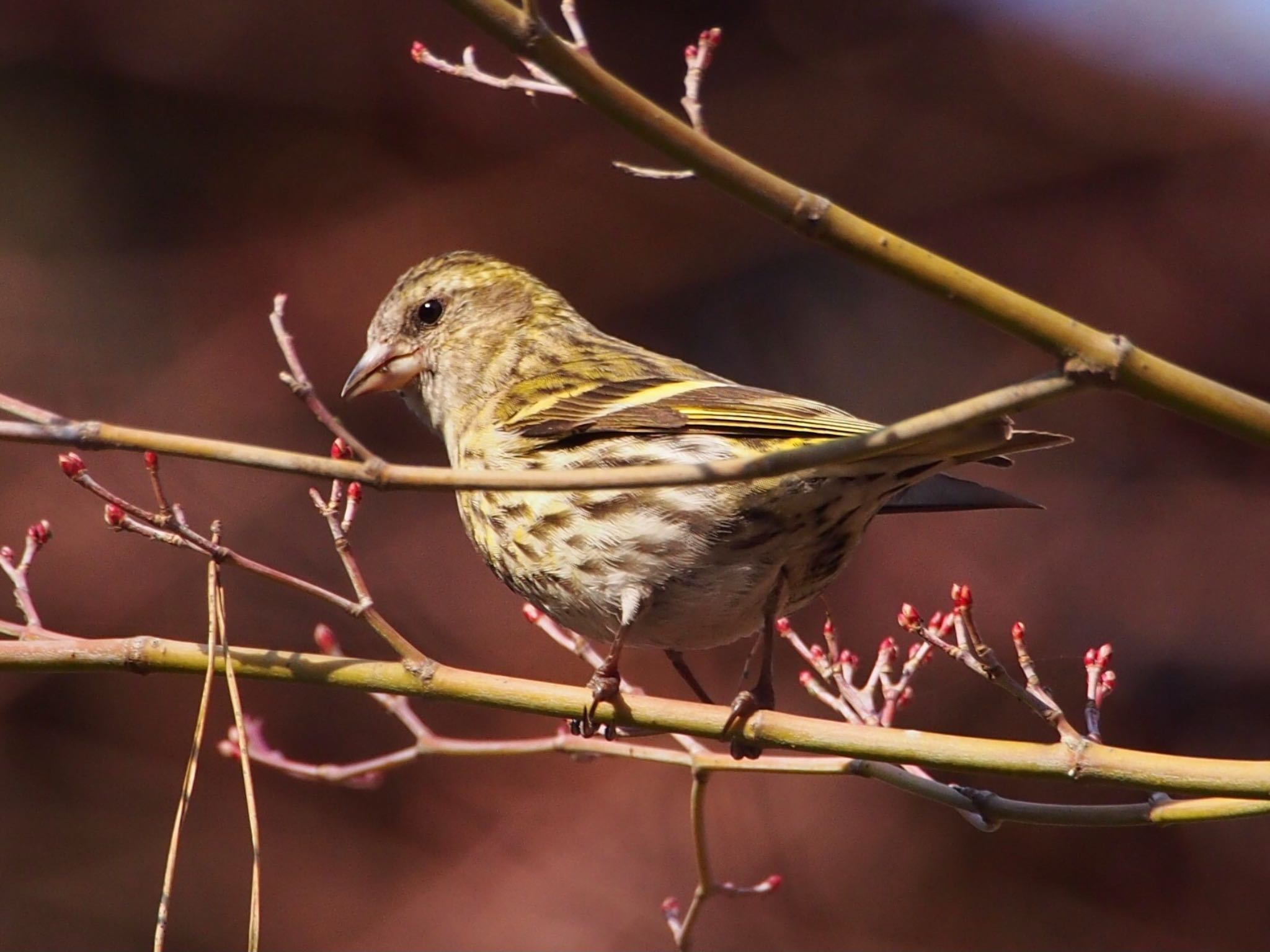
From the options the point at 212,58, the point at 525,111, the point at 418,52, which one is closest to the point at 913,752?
the point at 418,52

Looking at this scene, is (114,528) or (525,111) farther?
(525,111)

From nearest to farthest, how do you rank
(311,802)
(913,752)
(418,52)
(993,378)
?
(913,752), (418,52), (311,802), (993,378)

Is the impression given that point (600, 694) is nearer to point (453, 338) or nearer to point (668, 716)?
point (668, 716)

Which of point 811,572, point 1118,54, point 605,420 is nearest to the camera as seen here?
point 811,572

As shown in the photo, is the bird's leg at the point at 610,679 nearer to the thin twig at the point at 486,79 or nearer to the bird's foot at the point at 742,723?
the bird's foot at the point at 742,723

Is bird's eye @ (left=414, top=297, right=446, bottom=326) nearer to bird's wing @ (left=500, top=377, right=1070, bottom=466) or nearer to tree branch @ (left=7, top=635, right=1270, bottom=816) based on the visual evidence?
bird's wing @ (left=500, top=377, right=1070, bottom=466)

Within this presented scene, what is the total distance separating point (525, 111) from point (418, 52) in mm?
5139

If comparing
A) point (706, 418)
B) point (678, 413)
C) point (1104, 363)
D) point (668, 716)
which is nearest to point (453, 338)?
point (678, 413)

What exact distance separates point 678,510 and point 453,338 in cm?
153

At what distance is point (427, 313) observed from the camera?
194 inches

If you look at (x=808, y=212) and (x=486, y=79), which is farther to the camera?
(x=486, y=79)

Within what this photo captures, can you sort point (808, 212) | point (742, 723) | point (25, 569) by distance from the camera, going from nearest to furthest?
point (808, 212)
point (742, 723)
point (25, 569)

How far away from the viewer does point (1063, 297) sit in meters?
8.10

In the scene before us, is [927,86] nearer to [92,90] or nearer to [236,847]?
[92,90]
